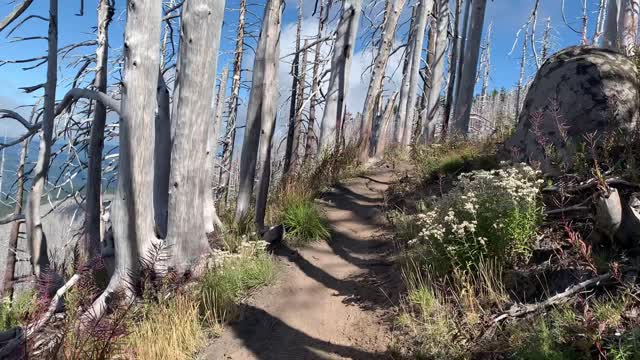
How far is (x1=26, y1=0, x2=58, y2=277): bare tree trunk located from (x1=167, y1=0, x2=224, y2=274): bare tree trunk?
9.44 feet

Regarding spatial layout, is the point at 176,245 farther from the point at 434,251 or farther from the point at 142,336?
the point at 434,251

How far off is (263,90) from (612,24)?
16.5ft

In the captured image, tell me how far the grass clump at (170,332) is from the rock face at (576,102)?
3.76m

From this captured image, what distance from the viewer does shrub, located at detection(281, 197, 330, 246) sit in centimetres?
608

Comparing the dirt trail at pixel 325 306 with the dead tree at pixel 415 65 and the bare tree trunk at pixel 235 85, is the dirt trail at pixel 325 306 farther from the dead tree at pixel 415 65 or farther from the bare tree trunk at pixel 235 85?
the bare tree trunk at pixel 235 85

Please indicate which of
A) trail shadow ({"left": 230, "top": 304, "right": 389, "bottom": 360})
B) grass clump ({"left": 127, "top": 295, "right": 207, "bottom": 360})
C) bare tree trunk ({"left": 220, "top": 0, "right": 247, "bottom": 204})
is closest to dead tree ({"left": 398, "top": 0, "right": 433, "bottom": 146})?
bare tree trunk ({"left": 220, "top": 0, "right": 247, "bottom": 204})

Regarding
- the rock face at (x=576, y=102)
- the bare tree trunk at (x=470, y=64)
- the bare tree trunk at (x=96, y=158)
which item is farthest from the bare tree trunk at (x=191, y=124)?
the bare tree trunk at (x=470, y=64)

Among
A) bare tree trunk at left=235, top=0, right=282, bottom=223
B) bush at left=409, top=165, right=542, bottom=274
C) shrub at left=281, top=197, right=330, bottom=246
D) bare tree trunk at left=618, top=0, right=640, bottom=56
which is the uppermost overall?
bare tree trunk at left=618, top=0, right=640, bottom=56

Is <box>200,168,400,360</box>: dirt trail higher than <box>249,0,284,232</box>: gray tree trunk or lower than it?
lower

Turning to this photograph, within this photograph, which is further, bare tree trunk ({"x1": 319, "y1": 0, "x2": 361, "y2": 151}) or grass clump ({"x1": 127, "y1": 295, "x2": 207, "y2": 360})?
bare tree trunk ({"x1": 319, "y1": 0, "x2": 361, "y2": 151})

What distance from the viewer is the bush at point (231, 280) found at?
4.51 m

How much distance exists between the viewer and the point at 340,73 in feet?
31.0

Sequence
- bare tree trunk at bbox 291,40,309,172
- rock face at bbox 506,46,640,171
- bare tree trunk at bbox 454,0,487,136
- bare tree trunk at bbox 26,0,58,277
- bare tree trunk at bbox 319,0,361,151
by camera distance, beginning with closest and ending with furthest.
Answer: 1. rock face at bbox 506,46,640,171
2. bare tree trunk at bbox 26,0,58,277
3. bare tree trunk at bbox 291,40,309,172
4. bare tree trunk at bbox 319,0,361,151
5. bare tree trunk at bbox 454,0,487,136

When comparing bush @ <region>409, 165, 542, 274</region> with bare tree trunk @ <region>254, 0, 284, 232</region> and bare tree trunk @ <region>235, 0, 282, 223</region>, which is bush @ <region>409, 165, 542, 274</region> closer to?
bare tree trunk @ <region>254, 0, 284, 232</region>
